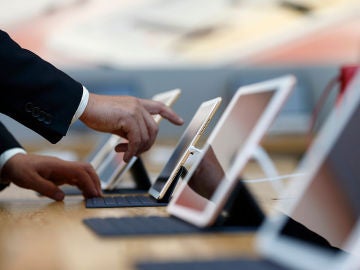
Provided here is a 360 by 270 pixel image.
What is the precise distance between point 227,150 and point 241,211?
8 centimetres

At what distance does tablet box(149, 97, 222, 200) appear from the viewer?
3.42 ft

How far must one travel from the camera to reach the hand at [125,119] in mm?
1258

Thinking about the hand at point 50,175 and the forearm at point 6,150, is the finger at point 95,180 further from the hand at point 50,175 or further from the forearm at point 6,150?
the forearm at point 6,150

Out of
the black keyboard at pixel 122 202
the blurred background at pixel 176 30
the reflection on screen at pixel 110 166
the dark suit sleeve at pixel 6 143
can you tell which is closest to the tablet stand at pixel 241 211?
the black keyboard at pixel 122 202

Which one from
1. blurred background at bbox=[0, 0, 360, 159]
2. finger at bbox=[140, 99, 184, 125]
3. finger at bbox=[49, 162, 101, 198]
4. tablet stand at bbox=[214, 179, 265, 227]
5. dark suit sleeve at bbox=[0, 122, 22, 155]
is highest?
blurred background at bbox=[0, 0, 360, 159]

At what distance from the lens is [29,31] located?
4.53m

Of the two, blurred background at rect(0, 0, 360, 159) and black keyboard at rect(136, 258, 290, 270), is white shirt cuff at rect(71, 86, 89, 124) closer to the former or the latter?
black keyboard at rect(136, 258, 290, 270)

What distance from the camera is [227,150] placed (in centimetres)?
82

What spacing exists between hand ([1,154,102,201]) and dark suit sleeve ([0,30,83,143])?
3.9 inches

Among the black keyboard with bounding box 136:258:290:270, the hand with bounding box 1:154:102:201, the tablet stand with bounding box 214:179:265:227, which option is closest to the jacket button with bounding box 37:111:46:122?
the hand with bounding box 1:154:102:201

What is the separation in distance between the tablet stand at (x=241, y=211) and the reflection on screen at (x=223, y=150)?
25 millimetres

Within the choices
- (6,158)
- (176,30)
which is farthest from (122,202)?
(176,30)

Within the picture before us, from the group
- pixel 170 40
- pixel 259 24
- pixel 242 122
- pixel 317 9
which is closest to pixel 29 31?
pixel 170 40

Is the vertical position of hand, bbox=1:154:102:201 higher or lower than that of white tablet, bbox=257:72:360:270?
lower
